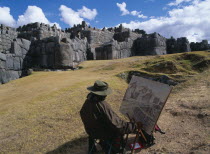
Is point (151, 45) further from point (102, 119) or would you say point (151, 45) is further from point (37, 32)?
point (102, 119)

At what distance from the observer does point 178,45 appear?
2583cm

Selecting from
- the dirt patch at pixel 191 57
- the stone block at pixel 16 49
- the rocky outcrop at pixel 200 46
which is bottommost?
the dirt patch at pixel 191 57

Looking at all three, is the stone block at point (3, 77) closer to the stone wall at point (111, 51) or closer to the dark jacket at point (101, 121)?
the stone wall at point (111, 51)

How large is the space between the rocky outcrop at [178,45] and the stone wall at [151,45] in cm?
119

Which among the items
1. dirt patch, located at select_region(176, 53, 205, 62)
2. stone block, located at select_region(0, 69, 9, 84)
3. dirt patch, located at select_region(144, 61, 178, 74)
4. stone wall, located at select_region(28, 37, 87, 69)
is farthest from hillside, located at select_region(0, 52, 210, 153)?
stone wall, located at select_region(28, 37, 87, 69)

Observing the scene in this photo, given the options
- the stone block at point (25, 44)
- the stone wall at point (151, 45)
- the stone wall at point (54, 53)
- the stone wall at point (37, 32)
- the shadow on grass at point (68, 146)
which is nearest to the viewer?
the shadow on grass at point (68, 146)

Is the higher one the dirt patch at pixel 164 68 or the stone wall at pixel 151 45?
the stone wall at pixel 151 45

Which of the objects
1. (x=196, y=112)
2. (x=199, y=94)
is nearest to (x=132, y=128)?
(x=196, y=112)

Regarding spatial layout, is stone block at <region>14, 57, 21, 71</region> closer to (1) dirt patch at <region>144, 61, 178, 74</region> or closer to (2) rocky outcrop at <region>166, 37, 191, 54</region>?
(1) dirt patch at <region>144, 61, 178, 74</region>

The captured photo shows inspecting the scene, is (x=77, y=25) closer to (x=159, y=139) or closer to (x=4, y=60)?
(x=4, y=60)

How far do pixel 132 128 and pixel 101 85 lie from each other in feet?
3.65

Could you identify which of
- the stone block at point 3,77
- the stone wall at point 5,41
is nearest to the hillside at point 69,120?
the stone block at point 3,77

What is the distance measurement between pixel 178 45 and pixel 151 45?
13.6 feet

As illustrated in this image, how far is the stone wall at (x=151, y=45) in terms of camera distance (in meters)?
24.5
